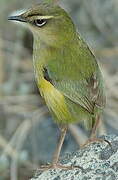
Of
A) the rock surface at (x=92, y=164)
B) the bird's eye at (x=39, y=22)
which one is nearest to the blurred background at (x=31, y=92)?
the rock surface at (x=92, y=164)

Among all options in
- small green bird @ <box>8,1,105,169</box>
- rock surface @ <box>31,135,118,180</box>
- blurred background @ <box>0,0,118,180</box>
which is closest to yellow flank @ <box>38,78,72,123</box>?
small green bird @ <box>8,1,105,169</box>

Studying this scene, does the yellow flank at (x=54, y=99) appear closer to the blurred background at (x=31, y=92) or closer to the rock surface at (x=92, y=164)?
the rock surface at (x=92, y=164)

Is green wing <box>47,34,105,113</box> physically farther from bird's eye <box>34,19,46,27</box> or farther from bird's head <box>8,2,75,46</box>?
bird's eye <box>34,19,46,27</box>

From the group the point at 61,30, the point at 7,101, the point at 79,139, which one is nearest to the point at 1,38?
the point at 7,101

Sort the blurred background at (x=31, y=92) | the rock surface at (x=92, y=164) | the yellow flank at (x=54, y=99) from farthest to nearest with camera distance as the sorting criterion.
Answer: the blurred background at (x=31, y=92)
the yellow flank at (x=54, y=99)
the rock surface at (x=92, y=164)

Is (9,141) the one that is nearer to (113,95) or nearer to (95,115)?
(113,95)
